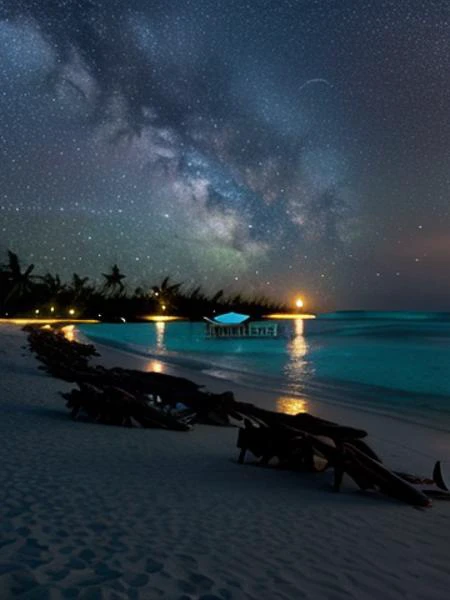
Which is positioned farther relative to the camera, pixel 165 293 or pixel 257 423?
pixel 165 293

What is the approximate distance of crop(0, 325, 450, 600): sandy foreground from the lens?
127 inches

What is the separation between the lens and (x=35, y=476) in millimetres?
5359

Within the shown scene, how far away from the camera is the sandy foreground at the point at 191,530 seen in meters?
3.23

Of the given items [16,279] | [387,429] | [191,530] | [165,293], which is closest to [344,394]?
[387,429]

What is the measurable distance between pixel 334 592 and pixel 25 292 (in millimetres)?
91956

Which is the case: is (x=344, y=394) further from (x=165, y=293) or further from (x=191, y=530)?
(x=165, y=293)

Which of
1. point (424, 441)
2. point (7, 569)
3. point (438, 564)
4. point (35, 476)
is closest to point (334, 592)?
point (438, 564)

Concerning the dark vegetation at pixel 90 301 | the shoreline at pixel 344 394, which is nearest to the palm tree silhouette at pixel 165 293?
the dark vegetation at pixel 90 301

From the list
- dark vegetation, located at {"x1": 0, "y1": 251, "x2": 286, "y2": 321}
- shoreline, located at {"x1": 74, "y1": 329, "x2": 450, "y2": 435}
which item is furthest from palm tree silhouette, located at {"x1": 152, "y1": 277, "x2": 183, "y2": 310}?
shoreline, located at {"x1": 74, "y1": 329, "x2": 450, "y2": 435}

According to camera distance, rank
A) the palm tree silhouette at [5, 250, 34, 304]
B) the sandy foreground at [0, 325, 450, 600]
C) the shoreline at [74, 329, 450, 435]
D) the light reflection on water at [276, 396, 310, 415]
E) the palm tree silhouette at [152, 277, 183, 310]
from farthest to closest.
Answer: the palm tree silhouette at [152, 277, 183, 310] → the palm tree silhouette at [5, 250, 34, 304] → the shoreline at [74, 329, 450, 435] → the light reflection on water at [276, 396, 310, 415] → the sandy foreground at [0, 325, 450, 600]

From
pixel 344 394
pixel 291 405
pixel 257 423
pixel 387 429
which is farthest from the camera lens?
pixel 344 394

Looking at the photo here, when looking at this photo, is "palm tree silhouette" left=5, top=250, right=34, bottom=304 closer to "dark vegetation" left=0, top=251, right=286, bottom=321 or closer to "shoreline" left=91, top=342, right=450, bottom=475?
"dark vegetation" left=0, top=251, right=286, bottom=321

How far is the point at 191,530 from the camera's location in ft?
13.6

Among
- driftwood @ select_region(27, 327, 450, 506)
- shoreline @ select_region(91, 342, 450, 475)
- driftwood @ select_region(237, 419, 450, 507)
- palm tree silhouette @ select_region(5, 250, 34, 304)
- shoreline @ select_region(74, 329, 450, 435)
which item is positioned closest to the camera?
driftwood @ select_region(237, 419, 450, 507)
